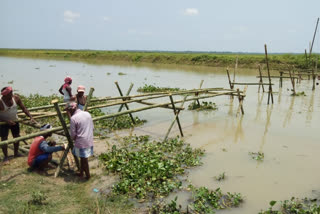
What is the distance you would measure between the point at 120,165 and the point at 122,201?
3.90 feet

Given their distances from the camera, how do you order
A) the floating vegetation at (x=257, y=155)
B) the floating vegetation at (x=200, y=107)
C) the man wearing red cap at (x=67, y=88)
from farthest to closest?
1. the floating vegetation at (x=200, y=107)
2. the man wearing red cap at (x=67, y=88)
3. the floating vegetation at (x=257, y=155)

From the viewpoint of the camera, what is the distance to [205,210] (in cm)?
418

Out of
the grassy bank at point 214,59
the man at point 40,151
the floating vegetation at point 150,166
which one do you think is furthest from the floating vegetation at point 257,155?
the grassy bank at point 214,59

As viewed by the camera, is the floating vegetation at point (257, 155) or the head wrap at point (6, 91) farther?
the floating vegetation at point (257, 155)

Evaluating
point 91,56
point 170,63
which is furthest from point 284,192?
point 91,56

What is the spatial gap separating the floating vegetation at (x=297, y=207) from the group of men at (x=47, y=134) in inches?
125

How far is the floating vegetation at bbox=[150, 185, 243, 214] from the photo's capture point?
4125mm

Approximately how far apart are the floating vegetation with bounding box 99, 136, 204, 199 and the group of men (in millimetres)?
752

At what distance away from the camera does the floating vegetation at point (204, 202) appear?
4.12m

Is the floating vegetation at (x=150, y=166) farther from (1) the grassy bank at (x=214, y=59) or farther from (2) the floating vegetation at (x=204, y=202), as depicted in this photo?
(1) the grassy bank at (x=214, y=59)

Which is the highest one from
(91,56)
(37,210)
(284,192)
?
(91,56)

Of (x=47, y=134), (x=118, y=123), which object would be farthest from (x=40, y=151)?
(x=118, y=123)

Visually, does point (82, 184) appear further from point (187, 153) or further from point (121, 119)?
point (121, 119)

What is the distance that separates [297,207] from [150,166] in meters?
2.69
